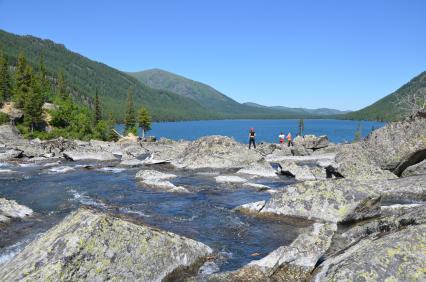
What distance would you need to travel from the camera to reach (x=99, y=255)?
29.6 ft

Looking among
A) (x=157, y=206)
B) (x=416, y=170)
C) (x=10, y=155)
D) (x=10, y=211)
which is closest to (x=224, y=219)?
(x=157, y=206)

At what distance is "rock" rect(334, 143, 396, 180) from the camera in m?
23.2

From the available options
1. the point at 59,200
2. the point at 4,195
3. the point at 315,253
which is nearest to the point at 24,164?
the point at 4,195

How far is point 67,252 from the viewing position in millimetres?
8773

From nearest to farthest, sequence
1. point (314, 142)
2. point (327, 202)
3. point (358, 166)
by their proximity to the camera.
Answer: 1. point (327, 202)
2. point (358, 166)
3. point (314, 142)

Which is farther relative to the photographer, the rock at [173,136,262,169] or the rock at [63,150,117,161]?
the rock at [63,150,117,161]

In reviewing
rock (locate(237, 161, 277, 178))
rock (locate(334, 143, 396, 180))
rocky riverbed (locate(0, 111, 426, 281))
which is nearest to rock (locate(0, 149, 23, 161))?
rocky riverbed (locate(0, 111, 426, 281))

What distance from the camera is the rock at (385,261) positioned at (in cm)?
740

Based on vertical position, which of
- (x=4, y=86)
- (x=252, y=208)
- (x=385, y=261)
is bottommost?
(x=252, y=208)

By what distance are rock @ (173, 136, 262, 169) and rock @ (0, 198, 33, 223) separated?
1827 cm

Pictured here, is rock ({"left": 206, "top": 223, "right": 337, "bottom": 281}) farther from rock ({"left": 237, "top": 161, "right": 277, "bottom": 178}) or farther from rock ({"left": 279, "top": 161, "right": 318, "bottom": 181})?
rock ({"left": 237, "top": 161, "right": 277, "bottom": 178})

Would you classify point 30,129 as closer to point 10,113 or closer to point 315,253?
point 10,113

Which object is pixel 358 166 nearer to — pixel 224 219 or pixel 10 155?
pixel 224 219

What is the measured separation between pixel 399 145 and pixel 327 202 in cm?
1218
